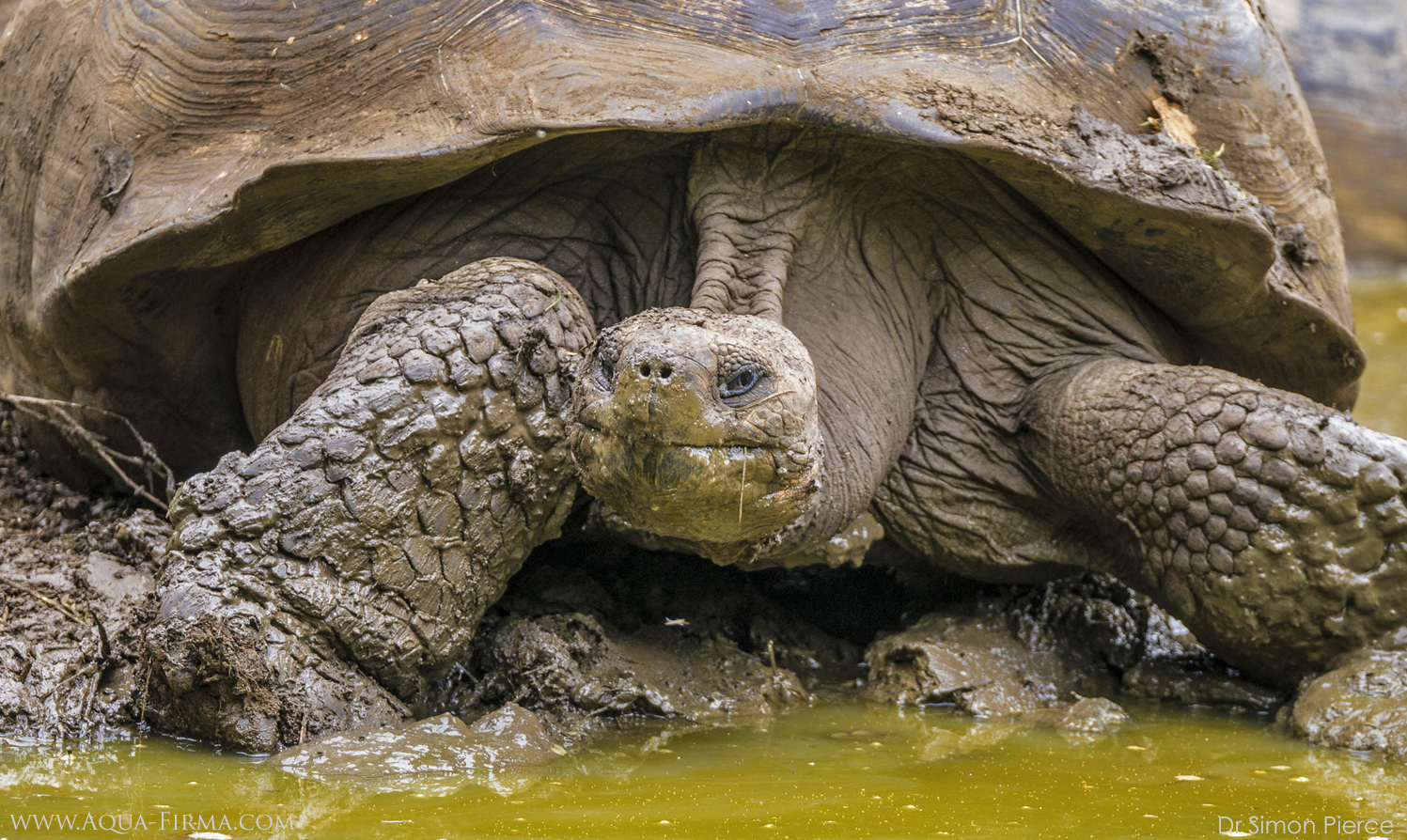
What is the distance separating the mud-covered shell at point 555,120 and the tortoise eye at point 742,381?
0.76m

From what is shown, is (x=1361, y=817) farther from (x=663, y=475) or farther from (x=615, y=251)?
(x=615, y=251)

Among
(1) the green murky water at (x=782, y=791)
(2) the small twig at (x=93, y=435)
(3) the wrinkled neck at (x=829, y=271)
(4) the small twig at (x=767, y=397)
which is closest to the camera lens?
(1) the green murky water at (x=782, y=791)

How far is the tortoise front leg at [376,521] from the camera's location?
2477 millimetres

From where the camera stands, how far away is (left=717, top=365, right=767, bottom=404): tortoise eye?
2291 mm

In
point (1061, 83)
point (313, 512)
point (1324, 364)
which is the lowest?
point (313, 512)

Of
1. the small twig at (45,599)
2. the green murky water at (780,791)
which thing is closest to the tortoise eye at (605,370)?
the green murky water at (780,791)

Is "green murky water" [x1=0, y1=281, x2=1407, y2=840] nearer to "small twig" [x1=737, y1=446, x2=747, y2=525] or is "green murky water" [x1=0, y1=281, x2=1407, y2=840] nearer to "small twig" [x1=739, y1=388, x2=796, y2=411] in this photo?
"small twig" [x1=737, y1=446, x2=747, y2=525]

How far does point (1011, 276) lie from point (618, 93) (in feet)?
4.22

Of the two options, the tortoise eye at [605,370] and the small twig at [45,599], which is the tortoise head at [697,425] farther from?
the small twig at [45,599]

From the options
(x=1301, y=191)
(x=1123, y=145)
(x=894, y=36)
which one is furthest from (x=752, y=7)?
(x=1301, y=191)

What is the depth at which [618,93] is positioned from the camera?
285 centimetres

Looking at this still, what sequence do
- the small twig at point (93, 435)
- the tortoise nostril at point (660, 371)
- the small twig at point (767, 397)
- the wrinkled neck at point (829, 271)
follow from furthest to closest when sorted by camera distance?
1. the small twig at point (93, 435)
2. the wrinkled neck at point (829, 271)
3. the small twig at point (767, 397)
4. the tortoise nostril at point (660, 371)

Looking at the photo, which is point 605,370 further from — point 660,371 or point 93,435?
point 93,435

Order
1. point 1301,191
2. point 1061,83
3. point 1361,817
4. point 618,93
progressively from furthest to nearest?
point 1301,191, point 1061,83, point 618,93, point 1361,817
